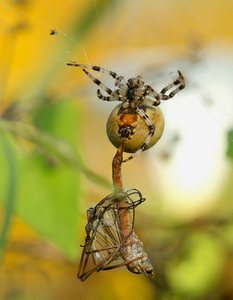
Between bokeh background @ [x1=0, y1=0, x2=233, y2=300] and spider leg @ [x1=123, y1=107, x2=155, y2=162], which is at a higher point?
bokeh background @ [x1=0, y1=0, x2=233, y2=300]

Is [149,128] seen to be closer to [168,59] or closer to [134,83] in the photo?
[134,83]

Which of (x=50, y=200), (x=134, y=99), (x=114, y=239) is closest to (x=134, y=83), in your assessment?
(x=134, y=99)

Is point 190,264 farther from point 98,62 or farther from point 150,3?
point 150,3

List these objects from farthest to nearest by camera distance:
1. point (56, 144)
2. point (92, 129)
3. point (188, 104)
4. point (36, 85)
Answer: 1. point (92, 129)
2. point (188, 104)
3. point (36, 85)
4. point (56, 144)

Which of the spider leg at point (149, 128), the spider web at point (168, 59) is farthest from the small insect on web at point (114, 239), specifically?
the spider web at point (168, 59)

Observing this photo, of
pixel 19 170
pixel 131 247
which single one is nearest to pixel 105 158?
pixel 19 170

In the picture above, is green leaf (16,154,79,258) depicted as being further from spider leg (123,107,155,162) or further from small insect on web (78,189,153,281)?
spider leg (123,107,155,162)

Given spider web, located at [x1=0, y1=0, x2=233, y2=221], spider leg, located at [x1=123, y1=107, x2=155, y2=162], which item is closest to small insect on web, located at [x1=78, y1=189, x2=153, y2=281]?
spider leg, located at [x1=123, y1=107, x2=155, y2=162]
